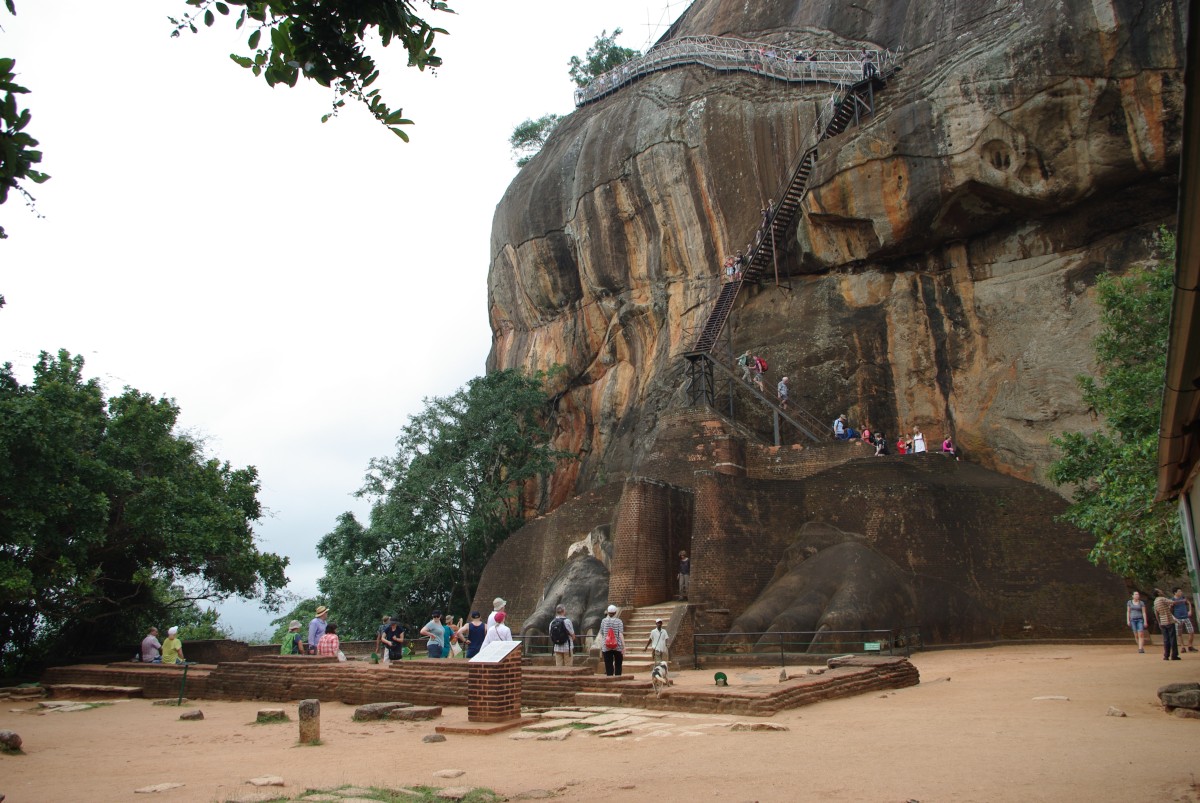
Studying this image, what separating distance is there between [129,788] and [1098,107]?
2278 centimetres

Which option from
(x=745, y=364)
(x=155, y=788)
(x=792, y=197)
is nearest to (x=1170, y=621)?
(x=155, y=788)

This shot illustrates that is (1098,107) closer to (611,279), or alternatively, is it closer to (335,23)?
(611,279)

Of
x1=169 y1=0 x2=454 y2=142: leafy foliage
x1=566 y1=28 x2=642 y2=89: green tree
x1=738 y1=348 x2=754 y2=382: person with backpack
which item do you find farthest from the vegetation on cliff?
x1=169 y1=0 x2=454 y2=142: leafy foliage

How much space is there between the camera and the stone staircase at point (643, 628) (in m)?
15.5

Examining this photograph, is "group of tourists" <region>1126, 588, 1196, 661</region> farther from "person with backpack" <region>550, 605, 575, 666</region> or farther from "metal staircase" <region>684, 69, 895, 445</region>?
"metal staircase" <region>684, 69, 895, 445</region>

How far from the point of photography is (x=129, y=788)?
23.5 feet

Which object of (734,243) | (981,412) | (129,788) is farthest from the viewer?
(734,243)

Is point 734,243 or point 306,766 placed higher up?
point 734,243

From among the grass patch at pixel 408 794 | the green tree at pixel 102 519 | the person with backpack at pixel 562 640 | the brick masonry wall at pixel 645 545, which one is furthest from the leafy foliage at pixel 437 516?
the grass patch at pixel 408 794

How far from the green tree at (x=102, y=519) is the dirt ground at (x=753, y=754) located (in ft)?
16.9

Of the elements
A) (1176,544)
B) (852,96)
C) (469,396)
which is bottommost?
(1176,544)

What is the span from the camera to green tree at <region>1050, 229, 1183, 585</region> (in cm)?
1090

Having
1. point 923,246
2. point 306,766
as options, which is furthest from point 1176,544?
point 923,246

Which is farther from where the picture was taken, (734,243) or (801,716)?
(734,243)
